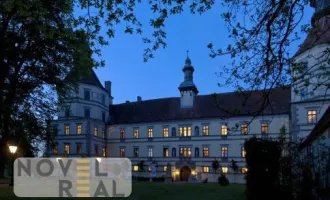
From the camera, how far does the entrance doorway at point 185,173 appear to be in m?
51.9

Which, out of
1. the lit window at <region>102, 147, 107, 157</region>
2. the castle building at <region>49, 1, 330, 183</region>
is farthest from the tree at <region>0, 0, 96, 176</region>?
the lit window at <region>102, 147, 107, 157</region>

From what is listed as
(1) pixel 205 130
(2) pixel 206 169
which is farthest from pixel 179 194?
(1) pixel 205 130

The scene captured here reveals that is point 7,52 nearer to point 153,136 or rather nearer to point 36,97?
point 36,97

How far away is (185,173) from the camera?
171 feet

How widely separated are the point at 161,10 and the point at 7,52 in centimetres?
1136

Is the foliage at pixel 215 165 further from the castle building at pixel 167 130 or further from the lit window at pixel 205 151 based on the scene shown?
the lit window at pixel 205 151

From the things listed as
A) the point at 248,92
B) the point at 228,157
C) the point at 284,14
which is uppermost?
the point at 284,14

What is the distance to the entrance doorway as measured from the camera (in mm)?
51875

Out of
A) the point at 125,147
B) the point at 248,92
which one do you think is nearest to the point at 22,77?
the point at 248,92

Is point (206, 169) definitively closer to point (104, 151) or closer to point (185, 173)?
point (185, 173)

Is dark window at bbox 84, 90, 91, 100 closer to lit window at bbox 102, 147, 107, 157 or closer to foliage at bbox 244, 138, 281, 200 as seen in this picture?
lit window at bbox 102, 147, 107, 157

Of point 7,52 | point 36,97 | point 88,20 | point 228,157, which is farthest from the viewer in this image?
point 228,157

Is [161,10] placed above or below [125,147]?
above

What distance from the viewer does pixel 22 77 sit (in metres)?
17.6
